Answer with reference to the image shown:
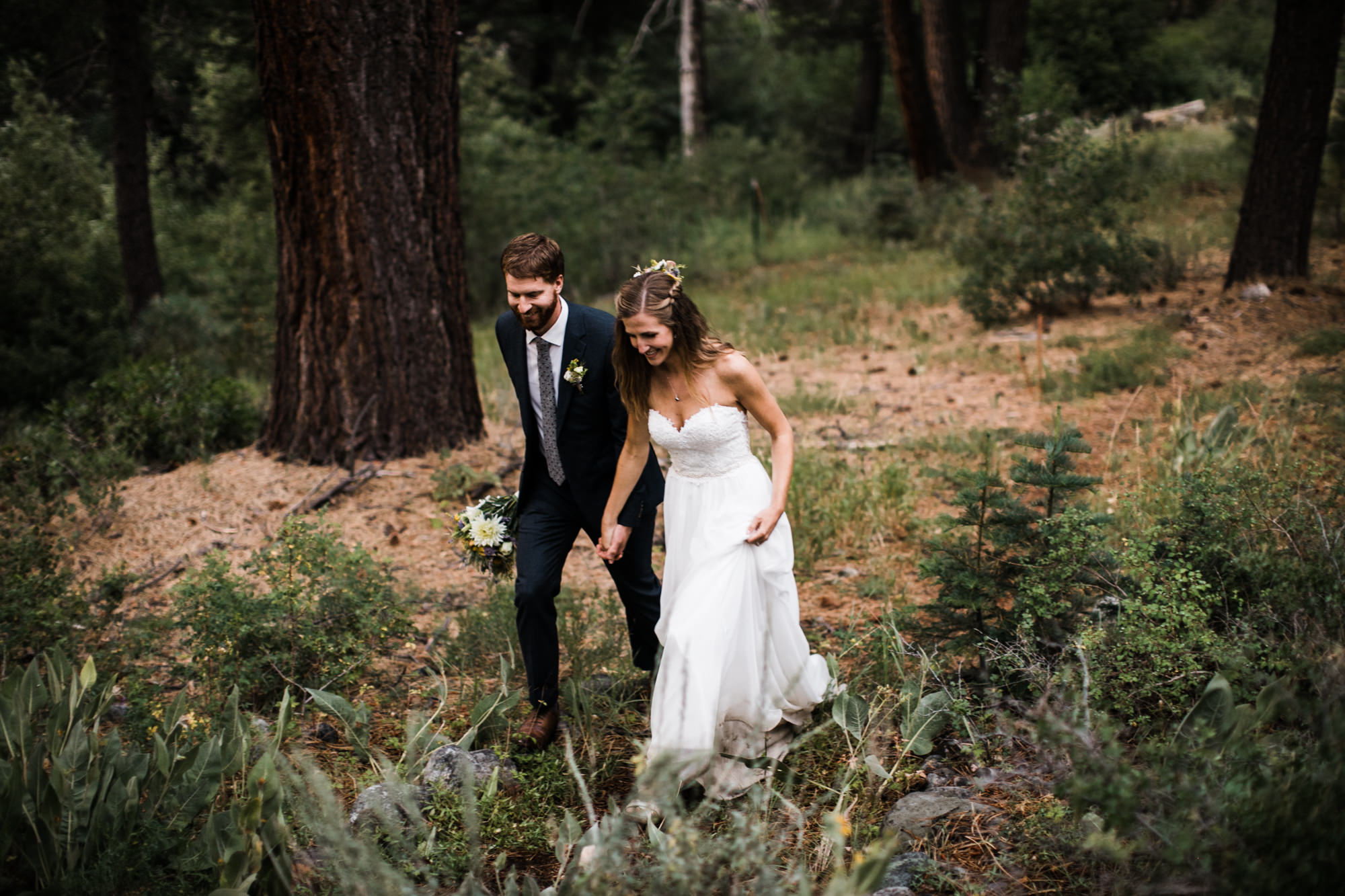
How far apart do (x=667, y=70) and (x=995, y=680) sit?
2783cm

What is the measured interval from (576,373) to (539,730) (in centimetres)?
144

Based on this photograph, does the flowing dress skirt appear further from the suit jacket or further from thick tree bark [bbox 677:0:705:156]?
thick tree bark [bbox 677:0:705:156]

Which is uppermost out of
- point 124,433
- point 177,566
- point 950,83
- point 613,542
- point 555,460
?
point 950,83

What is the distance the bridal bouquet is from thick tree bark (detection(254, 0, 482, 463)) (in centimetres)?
285

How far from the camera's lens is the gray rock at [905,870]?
112 inches

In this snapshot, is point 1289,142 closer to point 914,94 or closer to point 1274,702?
point 914,94

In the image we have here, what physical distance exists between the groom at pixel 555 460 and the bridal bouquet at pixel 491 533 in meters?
0.10

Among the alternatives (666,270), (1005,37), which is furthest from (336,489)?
(1005,37)

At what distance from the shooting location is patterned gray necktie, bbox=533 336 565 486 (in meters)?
3.75

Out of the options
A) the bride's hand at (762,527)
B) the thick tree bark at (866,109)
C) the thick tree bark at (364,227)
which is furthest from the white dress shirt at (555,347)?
the thick tree bark at (866,109)

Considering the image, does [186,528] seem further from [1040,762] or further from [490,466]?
[1040,762]

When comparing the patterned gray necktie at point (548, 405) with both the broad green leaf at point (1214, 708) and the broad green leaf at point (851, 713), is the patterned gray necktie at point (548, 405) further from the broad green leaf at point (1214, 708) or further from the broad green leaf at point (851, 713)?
the broad green leaf at point (1214, 708)

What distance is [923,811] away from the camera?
3178 mm

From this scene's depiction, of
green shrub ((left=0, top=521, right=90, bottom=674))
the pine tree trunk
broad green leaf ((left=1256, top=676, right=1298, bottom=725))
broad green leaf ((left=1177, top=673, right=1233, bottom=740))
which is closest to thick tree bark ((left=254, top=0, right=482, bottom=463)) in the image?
green shrub ((left=0, top=521, right=90, bottom=674))
